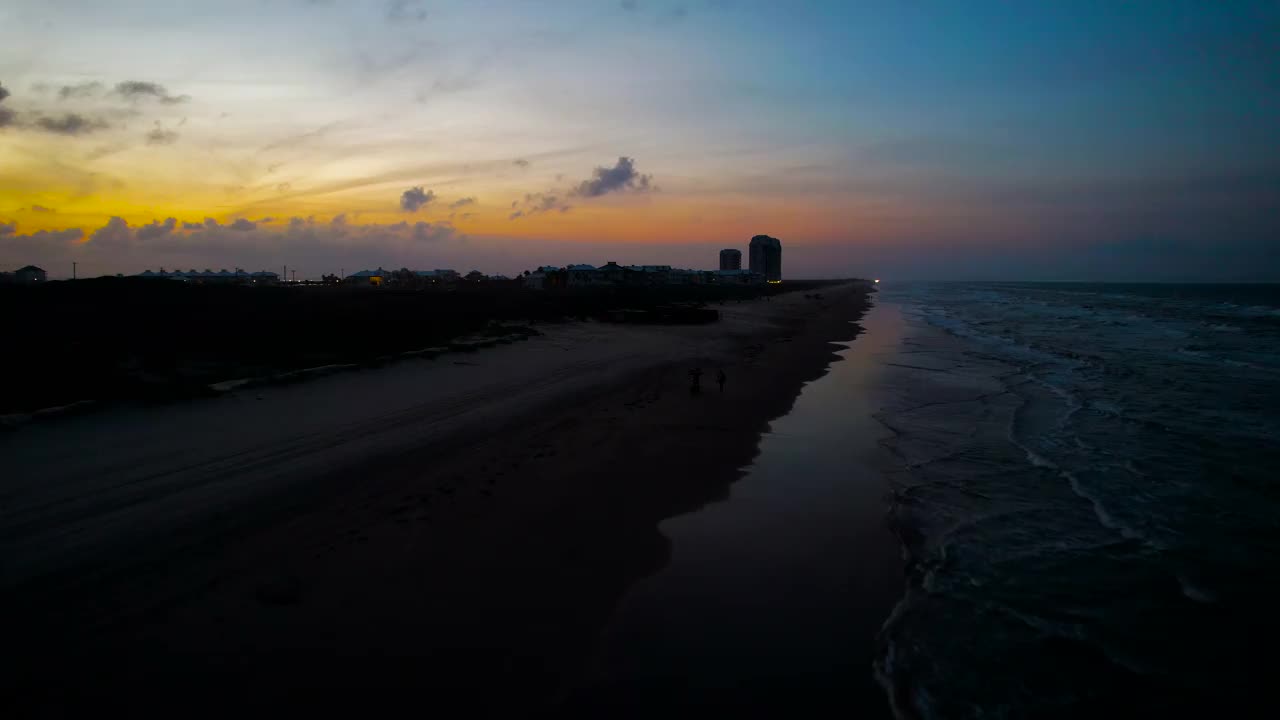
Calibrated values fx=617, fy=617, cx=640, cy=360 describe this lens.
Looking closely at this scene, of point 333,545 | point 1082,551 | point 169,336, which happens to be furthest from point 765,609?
point 169,336

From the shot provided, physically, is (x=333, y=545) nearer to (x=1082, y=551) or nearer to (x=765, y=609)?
(x=765, y=609)

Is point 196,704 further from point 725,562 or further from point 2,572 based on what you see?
point 725,562

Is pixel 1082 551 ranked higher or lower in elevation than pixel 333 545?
lower

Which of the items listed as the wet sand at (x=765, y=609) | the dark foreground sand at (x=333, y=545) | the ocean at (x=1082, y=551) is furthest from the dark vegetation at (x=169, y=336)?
the ocean at (x=1082, y=551)

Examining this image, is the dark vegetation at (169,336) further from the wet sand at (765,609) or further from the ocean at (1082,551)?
the ocean at (1082,551)

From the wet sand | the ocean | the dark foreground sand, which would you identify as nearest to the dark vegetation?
the dark foreground sand

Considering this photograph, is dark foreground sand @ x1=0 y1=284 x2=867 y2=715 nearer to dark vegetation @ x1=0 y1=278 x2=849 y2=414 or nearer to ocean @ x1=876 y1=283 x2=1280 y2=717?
dark vegetation @ x1=0 y1=278 x2=849 y2=414
